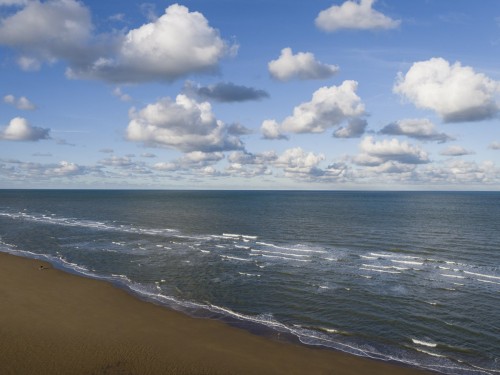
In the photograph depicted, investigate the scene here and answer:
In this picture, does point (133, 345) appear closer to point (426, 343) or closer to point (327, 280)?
point (426, 343)

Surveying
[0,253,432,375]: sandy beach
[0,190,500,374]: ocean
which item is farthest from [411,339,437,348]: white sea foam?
[0,253,432,375]: sandy beach

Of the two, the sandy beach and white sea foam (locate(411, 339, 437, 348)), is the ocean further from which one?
the sandy beach

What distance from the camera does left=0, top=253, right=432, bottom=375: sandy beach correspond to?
1666 cm

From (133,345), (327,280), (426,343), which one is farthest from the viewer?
(327,280)

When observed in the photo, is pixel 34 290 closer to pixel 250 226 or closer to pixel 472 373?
pixel 472 373

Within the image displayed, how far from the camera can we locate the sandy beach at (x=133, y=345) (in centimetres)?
1666

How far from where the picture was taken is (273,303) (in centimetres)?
2519

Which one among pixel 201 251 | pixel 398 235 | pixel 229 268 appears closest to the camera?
pixel 229 268

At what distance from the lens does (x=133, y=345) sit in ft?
60.8

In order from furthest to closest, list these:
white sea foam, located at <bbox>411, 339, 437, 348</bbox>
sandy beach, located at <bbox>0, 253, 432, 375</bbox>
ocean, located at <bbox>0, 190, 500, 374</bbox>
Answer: ocean, located at <bbox>0, 190, 500, 374</bbox> → white sea foam, located at <bbox>411, 339, 437, 348</bbox> → sandy beach, located at <bbox>0, 253, 432, 375</bbox>

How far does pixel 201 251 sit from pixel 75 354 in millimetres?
25067

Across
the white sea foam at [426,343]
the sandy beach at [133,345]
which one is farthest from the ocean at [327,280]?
the sandy beach at [133,345]

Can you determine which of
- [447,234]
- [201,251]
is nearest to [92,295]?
Result: [201,251]

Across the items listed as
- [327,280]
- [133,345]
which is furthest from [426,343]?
[133,345]
